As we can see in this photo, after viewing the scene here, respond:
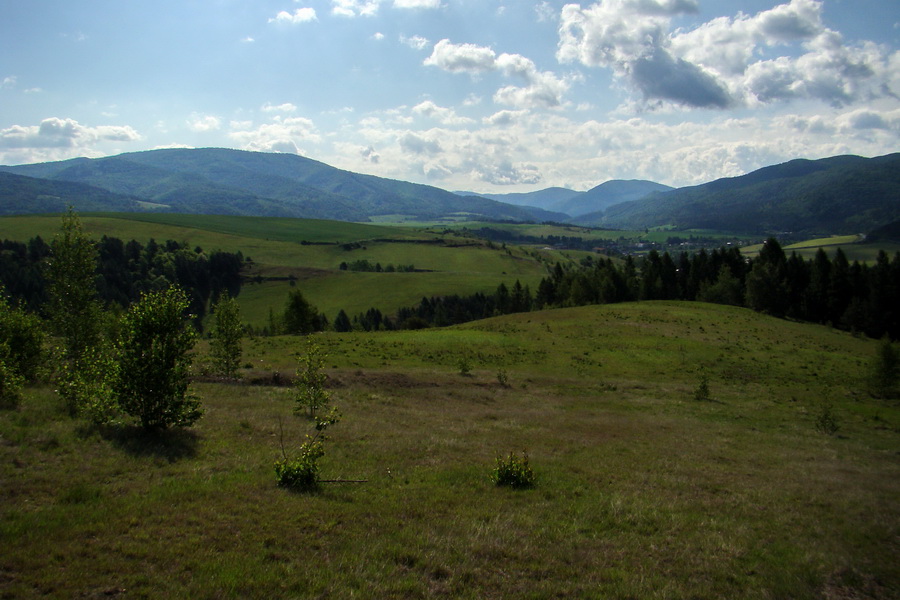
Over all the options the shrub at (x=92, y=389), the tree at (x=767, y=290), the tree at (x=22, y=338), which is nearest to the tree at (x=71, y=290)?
the tree at (x=22, y=338)

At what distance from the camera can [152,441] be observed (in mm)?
14984

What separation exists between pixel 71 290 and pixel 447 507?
86.1 ft

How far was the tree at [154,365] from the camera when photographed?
1520 centimetres

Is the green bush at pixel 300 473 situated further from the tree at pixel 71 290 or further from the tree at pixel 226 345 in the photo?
the tree at pixel 226 345

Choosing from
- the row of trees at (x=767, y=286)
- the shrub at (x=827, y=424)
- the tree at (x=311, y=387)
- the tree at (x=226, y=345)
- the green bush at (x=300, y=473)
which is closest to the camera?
the green bush at (x=300, y=473)

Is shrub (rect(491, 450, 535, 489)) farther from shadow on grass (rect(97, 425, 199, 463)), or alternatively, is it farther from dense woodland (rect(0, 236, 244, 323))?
dense woodland (rect(0, 236, 244, 323))

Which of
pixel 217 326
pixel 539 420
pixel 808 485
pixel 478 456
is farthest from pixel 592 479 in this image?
pixel 217 326

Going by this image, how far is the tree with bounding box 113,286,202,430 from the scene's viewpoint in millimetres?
15203

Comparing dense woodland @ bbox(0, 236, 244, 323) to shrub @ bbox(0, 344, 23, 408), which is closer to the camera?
shrub @ bbox(0, 344, 23, 408)

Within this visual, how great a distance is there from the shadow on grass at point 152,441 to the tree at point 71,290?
14.5 metres

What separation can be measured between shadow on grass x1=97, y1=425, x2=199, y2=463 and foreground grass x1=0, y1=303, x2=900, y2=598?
0.32 ft

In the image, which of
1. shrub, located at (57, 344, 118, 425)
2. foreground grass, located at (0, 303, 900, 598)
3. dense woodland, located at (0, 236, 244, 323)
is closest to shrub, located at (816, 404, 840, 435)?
foreground grass, located at (0, 303, 900, 598)

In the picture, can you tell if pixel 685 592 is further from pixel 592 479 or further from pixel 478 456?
pixel 478 456

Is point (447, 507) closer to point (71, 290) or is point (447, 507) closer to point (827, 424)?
point (71, 290)
